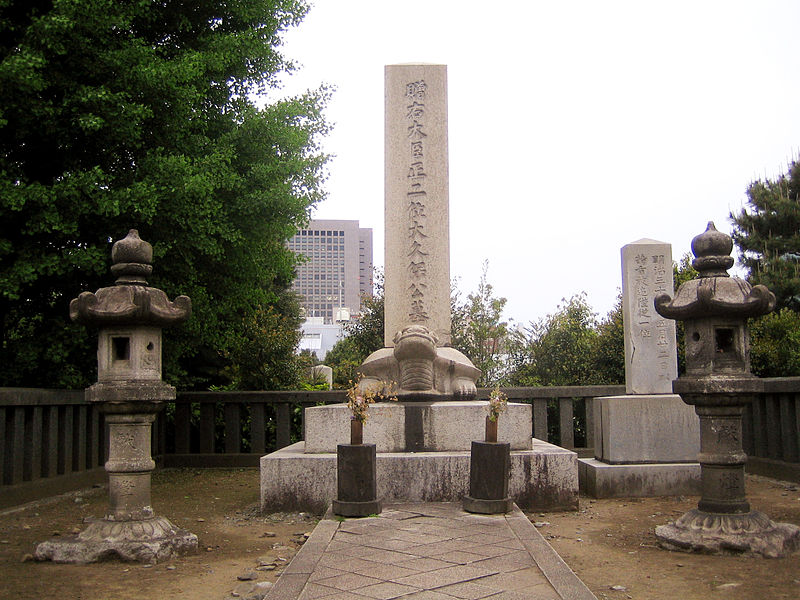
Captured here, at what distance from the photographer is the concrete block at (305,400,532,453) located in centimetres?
697

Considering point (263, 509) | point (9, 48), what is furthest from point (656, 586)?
point (9, 48)

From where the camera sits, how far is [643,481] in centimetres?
785

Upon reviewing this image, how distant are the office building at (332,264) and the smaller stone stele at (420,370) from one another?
62305 mm

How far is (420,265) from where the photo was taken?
857cm

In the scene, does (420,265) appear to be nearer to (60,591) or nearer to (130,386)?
(130,386)

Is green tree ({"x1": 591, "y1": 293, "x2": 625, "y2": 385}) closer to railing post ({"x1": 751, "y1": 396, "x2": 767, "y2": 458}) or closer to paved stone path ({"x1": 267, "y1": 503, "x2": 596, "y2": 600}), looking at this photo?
railing post ({"x1": 751, "y1": 396, "x2": 767, "y2": 458})

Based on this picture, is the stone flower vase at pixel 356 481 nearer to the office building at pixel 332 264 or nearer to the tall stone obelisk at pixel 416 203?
the tall stone obelisk at pixel 416 203

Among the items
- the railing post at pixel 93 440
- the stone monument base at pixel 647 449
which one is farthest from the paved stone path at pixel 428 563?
the railing post at pixel 93 440

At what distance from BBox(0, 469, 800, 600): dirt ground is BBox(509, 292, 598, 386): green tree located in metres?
5.49

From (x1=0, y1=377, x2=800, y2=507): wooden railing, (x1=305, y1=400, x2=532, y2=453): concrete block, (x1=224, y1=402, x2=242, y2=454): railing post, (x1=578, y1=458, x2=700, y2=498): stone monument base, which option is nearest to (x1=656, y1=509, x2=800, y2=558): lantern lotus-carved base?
(x1=305, y1=400, x2=532, y2=453): concrete block

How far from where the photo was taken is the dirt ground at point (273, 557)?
4383mm

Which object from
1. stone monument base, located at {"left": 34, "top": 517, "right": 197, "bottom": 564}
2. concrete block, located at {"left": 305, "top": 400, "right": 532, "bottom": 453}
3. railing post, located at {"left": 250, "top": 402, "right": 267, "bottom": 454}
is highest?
concrete block, located at {"left": 305, "top": 400, "right": 532, "bottom": 453}

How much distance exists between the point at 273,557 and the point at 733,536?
10.8 ft

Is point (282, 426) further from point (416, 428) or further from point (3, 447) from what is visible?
point (416, 428)
